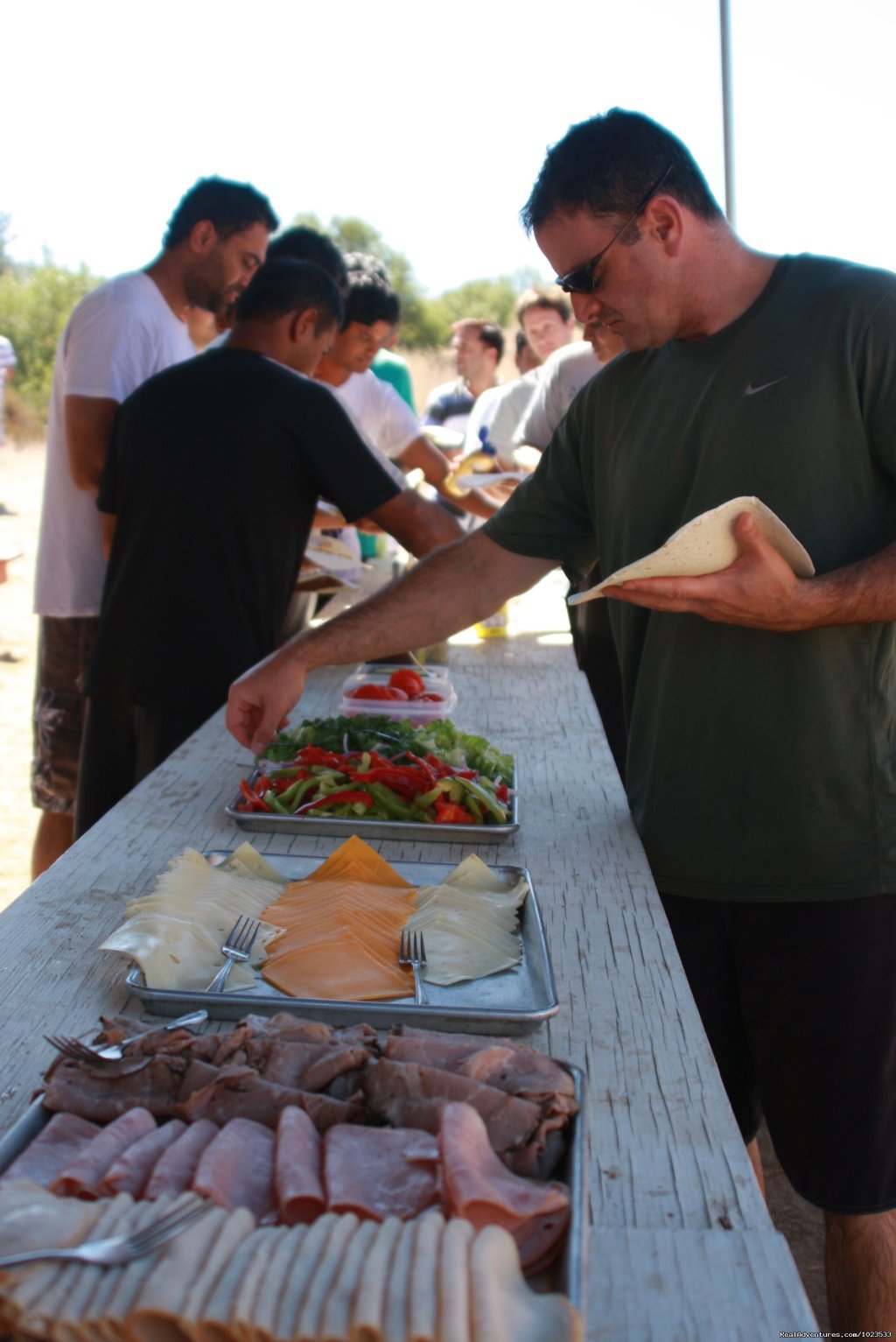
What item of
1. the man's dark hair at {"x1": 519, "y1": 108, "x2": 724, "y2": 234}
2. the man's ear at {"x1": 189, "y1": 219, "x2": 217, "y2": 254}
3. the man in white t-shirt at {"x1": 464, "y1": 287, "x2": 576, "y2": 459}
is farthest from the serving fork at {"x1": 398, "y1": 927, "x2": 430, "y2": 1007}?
the man in white t-shirt at {"x1": 464, "y1": 287, "x2": 576, "y2": 459}

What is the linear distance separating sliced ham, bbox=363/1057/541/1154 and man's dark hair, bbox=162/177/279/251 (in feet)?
11.3

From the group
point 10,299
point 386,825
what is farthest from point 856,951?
point 10,299

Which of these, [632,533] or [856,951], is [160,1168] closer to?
[856,951]

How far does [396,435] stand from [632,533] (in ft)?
10.3

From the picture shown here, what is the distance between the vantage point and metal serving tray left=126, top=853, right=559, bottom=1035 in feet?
4.42

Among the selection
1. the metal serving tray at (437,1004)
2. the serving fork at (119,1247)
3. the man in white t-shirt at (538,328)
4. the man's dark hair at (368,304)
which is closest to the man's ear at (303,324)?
the man's dark hair at (368,304)

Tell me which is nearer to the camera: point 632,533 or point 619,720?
point 632,533

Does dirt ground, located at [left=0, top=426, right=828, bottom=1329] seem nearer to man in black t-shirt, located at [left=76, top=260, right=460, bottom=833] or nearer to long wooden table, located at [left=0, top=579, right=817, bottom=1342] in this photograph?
long wooden table, located at [left=0, top=579, right=817, bottom=1342]

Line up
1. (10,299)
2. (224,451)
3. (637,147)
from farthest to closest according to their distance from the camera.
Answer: (10,299), (224,451), (637,147)

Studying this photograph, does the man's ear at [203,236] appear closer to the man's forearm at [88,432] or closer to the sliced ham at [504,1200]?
the man's forearm at [88,432]

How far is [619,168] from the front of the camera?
2129 millimetres

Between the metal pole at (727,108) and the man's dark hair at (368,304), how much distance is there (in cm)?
146

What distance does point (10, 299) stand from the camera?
29.8 metres

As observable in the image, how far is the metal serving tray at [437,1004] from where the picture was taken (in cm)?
135
